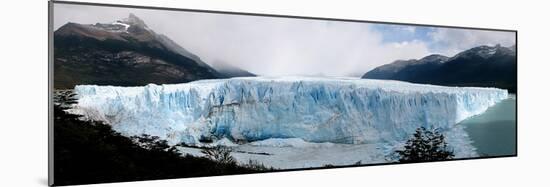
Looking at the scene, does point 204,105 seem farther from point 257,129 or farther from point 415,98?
point 415,98

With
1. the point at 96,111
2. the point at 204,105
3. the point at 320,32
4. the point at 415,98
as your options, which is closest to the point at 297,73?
the point at 320,32

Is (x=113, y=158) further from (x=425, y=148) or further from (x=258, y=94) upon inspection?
(x=425, y=148)

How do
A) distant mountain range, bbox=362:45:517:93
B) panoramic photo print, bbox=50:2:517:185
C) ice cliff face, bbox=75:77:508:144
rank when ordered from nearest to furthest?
panoramic photo print, bbox=50:2:517:185 → ice cliff face, bbox=75:77:508:144 → distant mountain range, bbox=362:45:517:93

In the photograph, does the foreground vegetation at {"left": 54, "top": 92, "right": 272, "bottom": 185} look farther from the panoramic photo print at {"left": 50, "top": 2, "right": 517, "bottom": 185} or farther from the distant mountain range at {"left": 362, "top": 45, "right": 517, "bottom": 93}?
the distant mountain range at {"left": 362, "top": 45, "right": 517, "bottom": 93}

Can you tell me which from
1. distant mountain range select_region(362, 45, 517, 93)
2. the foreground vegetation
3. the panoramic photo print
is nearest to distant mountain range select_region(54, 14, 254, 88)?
the panoramic photo print

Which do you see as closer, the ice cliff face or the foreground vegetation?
the foreground vegetation

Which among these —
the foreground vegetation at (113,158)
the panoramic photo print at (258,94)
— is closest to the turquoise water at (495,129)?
the panoramic photo print at (258,94)
